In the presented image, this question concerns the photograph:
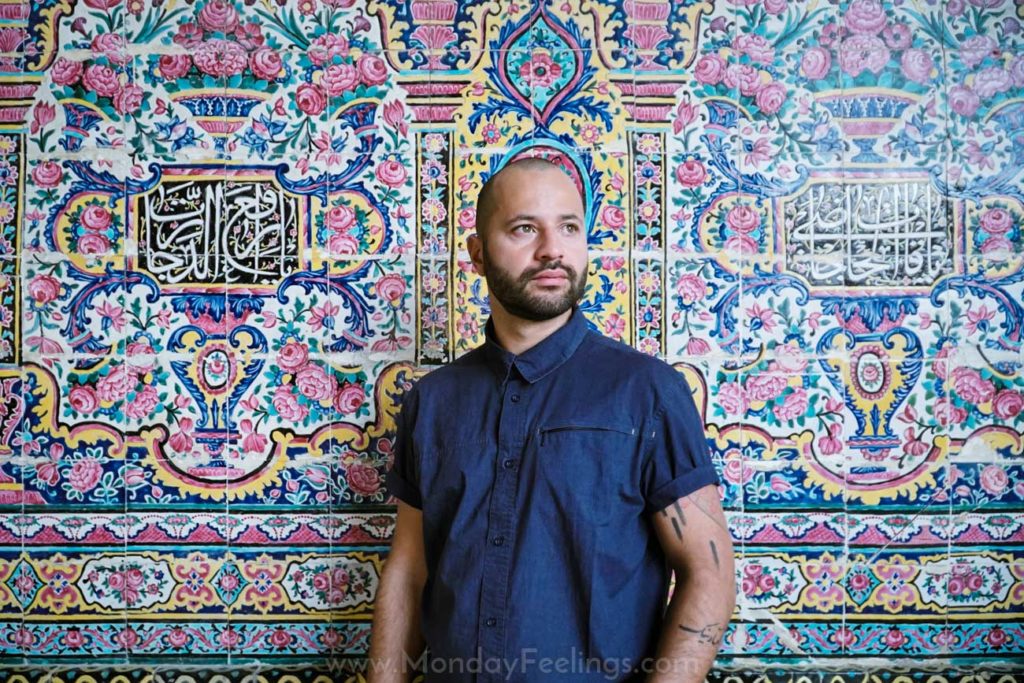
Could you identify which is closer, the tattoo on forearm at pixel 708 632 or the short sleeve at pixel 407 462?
the tattoo on forearm at pixel 708 632

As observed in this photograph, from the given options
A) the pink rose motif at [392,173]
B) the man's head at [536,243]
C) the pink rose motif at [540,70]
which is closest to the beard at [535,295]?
the man's head at [536,243]

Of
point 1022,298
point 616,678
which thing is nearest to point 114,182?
point 616,678

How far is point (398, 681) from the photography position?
1537 millimetres

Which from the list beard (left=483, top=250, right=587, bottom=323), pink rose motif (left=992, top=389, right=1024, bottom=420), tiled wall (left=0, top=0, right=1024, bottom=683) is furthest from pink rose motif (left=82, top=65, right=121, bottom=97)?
pink rose motif (left=992, top=389, right=1024, bottom=420)

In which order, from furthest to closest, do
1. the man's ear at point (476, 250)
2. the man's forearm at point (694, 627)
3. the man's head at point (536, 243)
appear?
the man's ear at point (476, 250)
the man's head at point (536, 243)
the man's forearm at point (694, 627)

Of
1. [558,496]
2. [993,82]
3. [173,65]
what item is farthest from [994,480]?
[173,65]

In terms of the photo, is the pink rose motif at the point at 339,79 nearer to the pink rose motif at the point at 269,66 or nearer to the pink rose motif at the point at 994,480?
the pink rose motif at the point at 269,66

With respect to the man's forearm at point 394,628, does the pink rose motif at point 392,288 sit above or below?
above

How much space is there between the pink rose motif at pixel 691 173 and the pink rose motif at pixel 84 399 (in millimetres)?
1541

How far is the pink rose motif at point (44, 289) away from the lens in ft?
6.07

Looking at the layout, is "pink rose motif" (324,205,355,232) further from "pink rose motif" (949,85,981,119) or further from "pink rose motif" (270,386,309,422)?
"pink rose motif" (949,85,981,119)

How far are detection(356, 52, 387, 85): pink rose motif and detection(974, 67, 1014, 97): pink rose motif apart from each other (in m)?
1.45

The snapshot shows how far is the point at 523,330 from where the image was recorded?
1.45m

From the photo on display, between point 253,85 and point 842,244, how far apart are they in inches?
59.1
